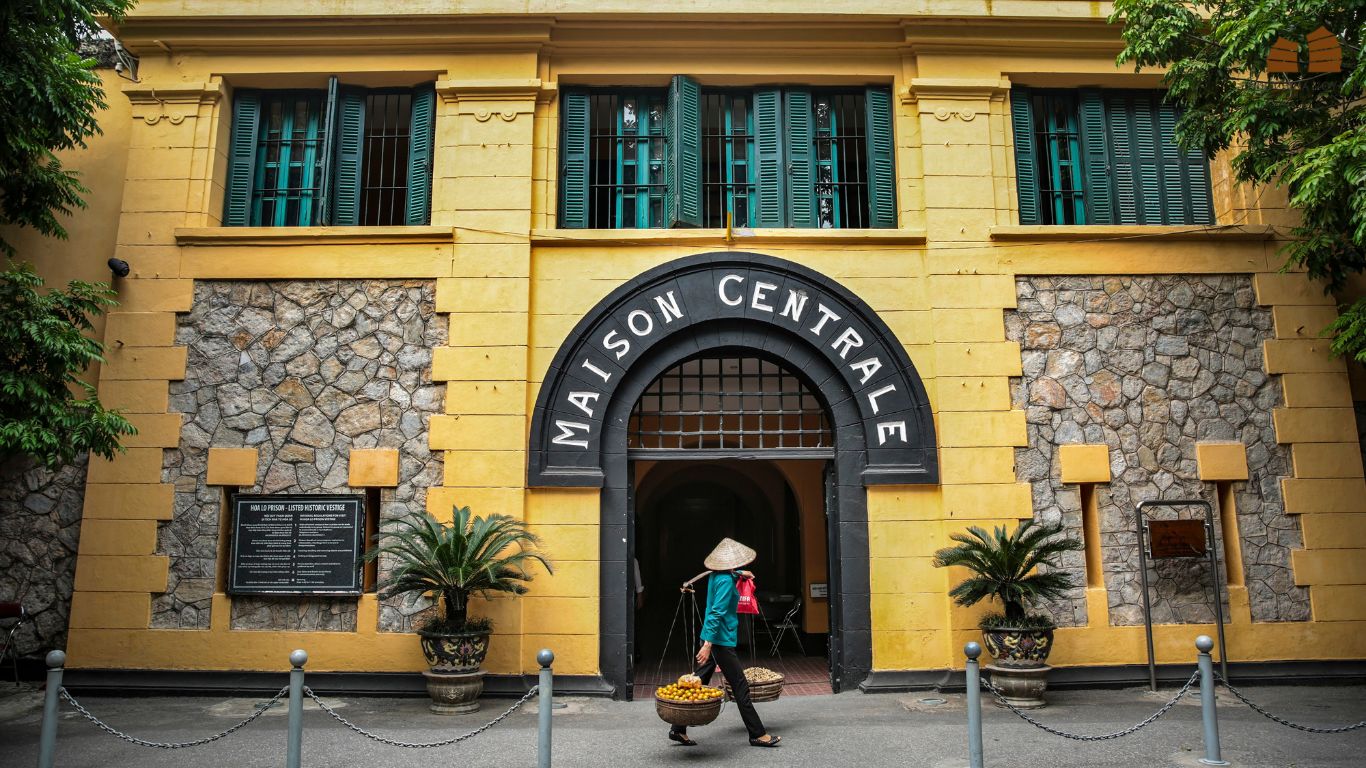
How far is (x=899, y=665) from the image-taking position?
9547 millimetres

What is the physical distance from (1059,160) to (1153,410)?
3.46 m

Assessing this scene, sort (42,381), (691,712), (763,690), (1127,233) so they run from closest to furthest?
(691,712), (763,690), (42,381), (1127,233)

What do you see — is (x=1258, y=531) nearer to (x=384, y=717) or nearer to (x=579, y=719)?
(x=579, y=719)

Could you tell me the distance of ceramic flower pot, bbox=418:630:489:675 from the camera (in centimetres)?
863

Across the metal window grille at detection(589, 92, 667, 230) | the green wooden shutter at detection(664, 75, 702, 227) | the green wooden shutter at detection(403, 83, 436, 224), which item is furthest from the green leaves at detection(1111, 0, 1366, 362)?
the green wooden shutter at detection(403, 83, 436, 224)

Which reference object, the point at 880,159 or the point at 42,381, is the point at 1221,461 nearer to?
the point at 880,159

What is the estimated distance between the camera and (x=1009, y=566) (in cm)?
876

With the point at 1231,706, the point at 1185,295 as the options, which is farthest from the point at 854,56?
the point at 1231,706

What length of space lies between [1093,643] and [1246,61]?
638cm

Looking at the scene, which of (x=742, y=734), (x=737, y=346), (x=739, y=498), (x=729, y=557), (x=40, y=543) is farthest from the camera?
(x=739, y=498)

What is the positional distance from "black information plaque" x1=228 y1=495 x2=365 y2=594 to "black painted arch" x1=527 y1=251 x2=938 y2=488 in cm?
219

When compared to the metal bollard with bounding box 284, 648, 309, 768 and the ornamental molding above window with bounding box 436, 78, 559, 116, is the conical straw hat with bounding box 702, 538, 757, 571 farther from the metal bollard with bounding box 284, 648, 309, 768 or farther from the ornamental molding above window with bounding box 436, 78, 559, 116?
the ornamental molding above window with bounding box 436, 78, 559, 116

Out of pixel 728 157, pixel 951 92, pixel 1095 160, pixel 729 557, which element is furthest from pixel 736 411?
pixel 1095 160

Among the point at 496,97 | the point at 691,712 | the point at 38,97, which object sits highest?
the point at 496,97
